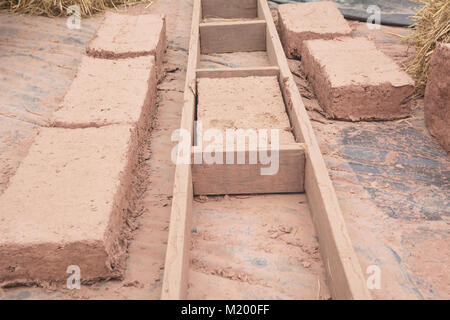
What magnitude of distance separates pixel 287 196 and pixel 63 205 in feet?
3.86

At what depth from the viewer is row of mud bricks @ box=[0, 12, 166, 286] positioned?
6.24 ft

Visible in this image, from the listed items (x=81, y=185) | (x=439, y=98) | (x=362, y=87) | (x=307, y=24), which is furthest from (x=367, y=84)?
(x=81, y=185)

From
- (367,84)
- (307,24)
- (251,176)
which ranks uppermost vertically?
(307,24)

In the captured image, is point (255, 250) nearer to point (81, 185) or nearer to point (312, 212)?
point (312, 212)

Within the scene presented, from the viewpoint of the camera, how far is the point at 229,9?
4875 millimetres

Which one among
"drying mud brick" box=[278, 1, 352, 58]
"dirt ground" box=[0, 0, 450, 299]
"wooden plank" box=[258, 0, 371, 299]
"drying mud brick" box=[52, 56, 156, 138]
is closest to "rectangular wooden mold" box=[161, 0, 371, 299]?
"wooden plank" box=[258, 0, 371, 299]

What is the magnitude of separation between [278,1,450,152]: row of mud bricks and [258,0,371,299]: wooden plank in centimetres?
39

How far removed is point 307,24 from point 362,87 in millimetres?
1255

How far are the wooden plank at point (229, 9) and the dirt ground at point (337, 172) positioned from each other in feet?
2.80

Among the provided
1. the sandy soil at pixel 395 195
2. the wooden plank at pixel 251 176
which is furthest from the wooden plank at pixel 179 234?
the sandy soil at pixel 395 195

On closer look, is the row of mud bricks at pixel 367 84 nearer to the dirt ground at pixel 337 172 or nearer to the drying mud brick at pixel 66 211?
the dirt ground at pixel 337 172

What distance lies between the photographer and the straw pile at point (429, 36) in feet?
10.8
